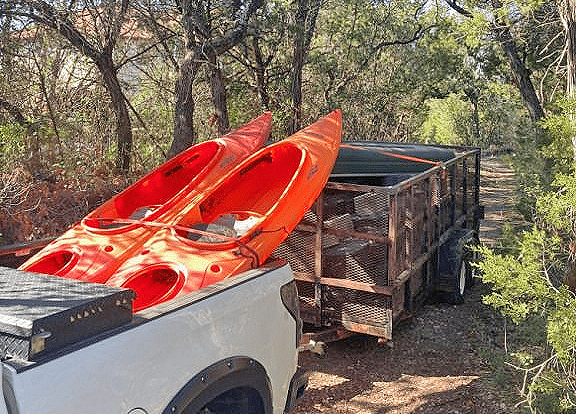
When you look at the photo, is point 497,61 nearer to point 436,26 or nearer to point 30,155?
point 436,26

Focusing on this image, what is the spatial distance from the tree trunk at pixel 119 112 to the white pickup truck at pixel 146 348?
26.5ft

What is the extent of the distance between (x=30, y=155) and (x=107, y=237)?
16.4 feet

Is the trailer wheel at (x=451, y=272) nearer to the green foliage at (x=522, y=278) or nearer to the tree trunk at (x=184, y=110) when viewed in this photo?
the green foliage at (x=522, y=278)

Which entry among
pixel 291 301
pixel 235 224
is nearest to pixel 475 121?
pixel 235 224

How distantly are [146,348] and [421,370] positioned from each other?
12.3ft

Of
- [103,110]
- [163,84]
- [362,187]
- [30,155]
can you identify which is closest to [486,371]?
[362,187]

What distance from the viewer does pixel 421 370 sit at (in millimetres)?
5707

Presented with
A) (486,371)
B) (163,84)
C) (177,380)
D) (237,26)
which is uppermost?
(237,26)

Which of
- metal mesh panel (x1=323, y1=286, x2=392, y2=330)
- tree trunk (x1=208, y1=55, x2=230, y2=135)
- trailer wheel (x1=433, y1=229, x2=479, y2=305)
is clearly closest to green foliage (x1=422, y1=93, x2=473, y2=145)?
tree trunk (x1=208, y1=55, x2=230, y2=135)

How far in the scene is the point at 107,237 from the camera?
4941mm

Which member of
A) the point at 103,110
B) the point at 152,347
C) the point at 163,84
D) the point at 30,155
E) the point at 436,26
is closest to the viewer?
the point at 152,347

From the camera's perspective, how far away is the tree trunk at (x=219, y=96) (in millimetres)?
11714

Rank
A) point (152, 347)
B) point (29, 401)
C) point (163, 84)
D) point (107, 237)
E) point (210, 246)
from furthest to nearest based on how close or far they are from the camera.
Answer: point (163, 84) < point (107, 237) < point (210, 246) < point (152, 347) < point (29, 401)

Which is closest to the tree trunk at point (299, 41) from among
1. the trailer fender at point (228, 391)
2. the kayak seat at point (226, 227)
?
the kayak seat at point (226, 227)
